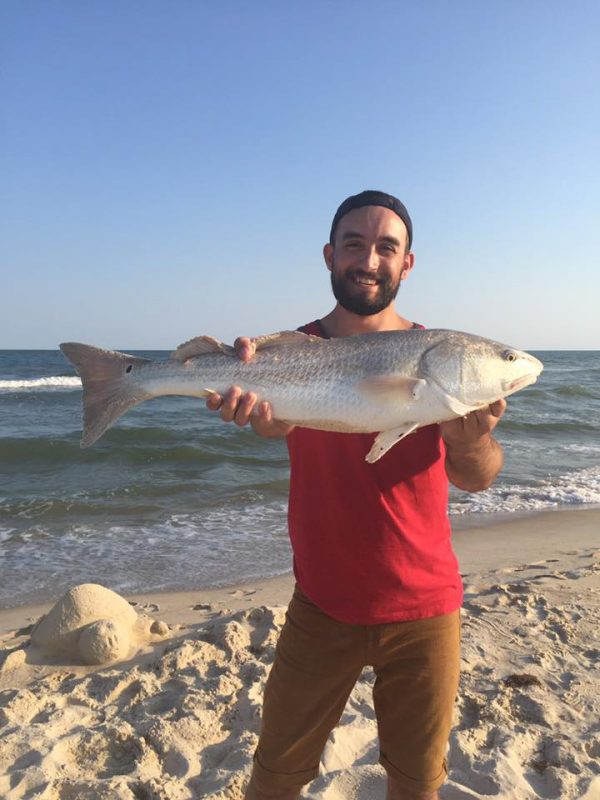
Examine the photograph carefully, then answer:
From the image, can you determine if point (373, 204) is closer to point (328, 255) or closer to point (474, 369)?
point (328, 255)

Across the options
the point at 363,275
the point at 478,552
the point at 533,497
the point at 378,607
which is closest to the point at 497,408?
the point at 363,275

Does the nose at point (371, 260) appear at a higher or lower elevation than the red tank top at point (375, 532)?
higher

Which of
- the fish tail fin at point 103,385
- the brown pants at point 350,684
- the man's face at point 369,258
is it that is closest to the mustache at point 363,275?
the man's face at point 369,258

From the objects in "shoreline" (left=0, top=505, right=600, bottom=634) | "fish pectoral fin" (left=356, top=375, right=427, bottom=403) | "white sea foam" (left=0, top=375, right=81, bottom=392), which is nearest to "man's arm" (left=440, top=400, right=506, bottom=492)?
"fish pectoral fin" (left=356, top=375, right=427, bottom=403)

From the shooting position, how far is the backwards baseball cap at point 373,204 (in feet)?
10.9

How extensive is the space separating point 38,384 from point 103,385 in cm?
3679

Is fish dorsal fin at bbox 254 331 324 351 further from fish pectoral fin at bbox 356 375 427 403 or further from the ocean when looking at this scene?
the ocean

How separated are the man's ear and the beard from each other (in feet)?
0.31

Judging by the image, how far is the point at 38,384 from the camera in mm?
37188

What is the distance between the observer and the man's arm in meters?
2.98

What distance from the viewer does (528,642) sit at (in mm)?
5367

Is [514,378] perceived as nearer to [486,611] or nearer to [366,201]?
[366,201]

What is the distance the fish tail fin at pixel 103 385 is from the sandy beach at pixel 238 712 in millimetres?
2081

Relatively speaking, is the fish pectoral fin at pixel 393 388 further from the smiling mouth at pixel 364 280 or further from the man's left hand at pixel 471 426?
→ the smiling mouth at pixel 364 280
